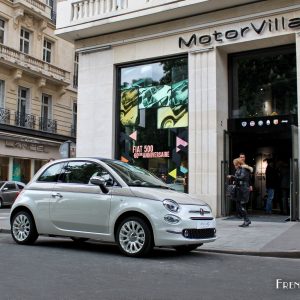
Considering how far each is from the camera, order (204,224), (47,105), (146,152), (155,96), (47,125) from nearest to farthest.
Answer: (204,224)
(146,152)
(155,96)
(47,125)
(47,105)

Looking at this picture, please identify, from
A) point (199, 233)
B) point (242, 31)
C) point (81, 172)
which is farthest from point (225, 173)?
point (199, 233)

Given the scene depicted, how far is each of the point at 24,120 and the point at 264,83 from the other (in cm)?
1996

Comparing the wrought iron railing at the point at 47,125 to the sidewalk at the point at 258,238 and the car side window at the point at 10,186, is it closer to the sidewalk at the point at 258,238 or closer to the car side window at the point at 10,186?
the car side window at the point at 10,186

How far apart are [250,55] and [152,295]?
11.6 meters

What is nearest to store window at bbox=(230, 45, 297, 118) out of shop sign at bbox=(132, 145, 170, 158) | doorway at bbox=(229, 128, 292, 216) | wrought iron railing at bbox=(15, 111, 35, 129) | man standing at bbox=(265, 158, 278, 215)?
doorway at bbox=(229, 128, 292, 216)

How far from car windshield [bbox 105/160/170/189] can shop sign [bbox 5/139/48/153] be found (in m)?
21.4

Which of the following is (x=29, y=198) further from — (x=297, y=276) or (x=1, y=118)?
(x=1, y=118)

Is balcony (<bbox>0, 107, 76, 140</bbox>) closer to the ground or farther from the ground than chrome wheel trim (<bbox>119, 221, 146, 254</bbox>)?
farther from the ground

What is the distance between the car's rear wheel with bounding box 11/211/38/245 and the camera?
9711mm

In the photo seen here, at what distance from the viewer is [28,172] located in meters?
31.9

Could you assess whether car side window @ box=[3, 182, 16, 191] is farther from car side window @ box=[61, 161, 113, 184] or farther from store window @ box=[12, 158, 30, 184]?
car side window @ box=[61, 161, 113, 184]

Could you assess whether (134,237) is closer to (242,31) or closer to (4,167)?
(242,31)

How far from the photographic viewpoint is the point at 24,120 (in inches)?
1237

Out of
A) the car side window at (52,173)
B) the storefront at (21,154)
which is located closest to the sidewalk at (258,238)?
the car side window at (52,173)
